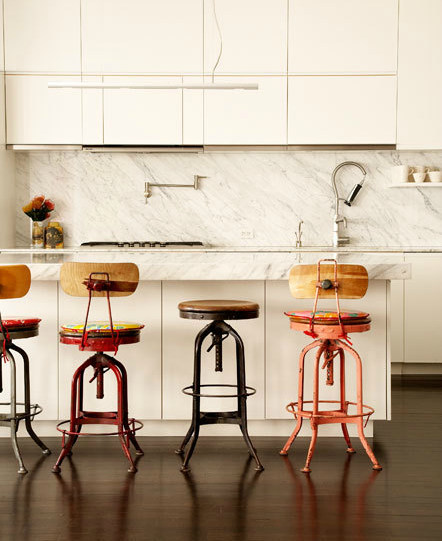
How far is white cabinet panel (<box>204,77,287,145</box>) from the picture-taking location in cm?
524

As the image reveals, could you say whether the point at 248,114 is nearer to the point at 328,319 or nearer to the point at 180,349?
the point at 180,349

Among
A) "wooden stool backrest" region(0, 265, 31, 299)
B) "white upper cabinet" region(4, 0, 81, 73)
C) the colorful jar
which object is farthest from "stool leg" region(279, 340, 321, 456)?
"white upper cabinet" region(4, 0, 81, 73)

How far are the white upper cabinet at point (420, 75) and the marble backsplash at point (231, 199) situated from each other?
0.43m

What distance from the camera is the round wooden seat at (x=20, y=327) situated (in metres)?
2.98

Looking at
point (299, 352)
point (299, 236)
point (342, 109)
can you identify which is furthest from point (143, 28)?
point (299, 352)

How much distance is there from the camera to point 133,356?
134 inches

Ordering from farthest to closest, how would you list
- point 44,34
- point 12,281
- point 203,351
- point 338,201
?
point 338,201
point 44,34
point 203,351
point 12,281

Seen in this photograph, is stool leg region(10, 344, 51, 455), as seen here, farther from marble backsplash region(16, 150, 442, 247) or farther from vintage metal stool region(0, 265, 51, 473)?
marble backsplash region(16, 150, 442, 247)

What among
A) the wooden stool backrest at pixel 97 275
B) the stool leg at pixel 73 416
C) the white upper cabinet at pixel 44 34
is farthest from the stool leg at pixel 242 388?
the white upper cabinet at pixel 44 34

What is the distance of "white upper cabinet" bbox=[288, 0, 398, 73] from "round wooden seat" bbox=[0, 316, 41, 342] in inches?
120

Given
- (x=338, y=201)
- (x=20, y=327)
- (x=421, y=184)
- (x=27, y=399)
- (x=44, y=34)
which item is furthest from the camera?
(x=338, y=201)

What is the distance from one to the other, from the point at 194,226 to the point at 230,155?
623 millimetres

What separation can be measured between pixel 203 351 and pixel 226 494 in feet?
2.83

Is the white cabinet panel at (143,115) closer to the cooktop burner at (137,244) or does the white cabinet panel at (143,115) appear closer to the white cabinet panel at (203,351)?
the cooktop burner at (137,244)
